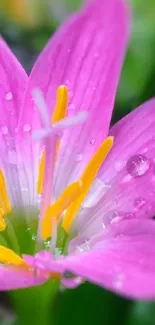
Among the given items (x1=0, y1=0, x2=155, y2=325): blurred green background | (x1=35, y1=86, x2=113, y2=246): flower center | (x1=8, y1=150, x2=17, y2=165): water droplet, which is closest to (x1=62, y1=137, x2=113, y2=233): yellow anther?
(x1=35, y1=86, x2=113, y2=246): flower center

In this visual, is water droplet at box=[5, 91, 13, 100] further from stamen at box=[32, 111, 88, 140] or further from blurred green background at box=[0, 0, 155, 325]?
blurred green background at box=[0, 0, 155, 325]

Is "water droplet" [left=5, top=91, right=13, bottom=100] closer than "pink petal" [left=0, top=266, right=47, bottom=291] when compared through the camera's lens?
No

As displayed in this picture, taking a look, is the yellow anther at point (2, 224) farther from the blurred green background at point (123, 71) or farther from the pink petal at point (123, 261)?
the blurred green background at point (123, 71)

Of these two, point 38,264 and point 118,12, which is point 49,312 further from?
point 118,12

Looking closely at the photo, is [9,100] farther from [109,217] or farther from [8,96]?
[109,217]

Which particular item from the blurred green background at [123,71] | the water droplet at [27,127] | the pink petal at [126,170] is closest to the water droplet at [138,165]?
the pink petal at [126,170]

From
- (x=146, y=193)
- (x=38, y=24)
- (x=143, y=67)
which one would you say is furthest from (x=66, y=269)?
(x=38, y=24)

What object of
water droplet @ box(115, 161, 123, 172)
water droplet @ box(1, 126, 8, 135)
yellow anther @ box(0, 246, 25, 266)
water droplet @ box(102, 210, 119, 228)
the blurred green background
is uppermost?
water droplet @ box(1, 126, 8, 135)
